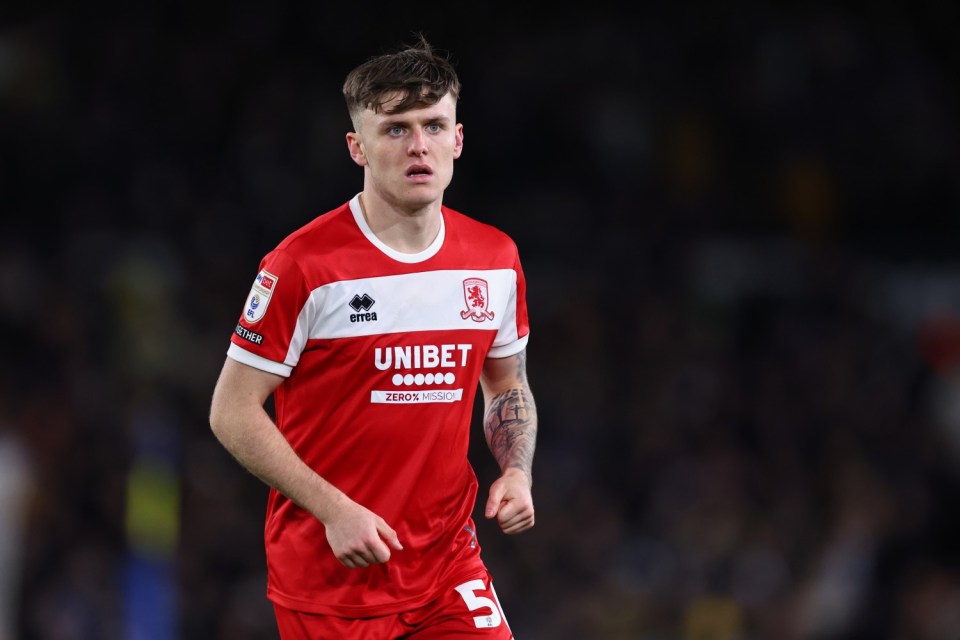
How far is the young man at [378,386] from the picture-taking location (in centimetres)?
407

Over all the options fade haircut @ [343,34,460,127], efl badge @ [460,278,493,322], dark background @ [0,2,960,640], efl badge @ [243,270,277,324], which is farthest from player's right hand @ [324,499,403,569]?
dark background @ [0,2,960,640]

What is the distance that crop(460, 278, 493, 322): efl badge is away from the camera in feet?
14.3

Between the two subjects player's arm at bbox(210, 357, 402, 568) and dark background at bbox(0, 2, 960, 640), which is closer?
player's arm at bbox(210, 357, 402, 568)

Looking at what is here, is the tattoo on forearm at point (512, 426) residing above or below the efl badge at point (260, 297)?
below

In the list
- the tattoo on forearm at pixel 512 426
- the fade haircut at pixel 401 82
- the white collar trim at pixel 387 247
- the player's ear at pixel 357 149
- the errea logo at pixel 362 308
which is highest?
the fade haircut at pixel 401 82

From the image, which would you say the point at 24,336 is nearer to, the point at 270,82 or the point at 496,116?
the point at 270,82

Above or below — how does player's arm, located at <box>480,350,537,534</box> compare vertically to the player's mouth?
below

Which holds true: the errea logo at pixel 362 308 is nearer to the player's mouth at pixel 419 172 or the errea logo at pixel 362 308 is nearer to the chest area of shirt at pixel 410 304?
the chest area of shirt at pixel 410 304

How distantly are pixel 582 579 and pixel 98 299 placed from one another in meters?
4.87

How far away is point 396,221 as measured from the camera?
429 cm

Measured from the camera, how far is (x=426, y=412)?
4227 mm

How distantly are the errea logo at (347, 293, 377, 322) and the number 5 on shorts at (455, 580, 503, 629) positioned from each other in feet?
2.94

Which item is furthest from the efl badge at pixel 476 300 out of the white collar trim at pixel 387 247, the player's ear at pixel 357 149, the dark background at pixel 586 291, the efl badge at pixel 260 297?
the dark background at pixel 586 291

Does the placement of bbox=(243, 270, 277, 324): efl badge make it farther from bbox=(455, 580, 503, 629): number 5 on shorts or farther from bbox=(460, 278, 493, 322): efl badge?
bbox=(455, 580, 503, 629): number 5 on shorts
